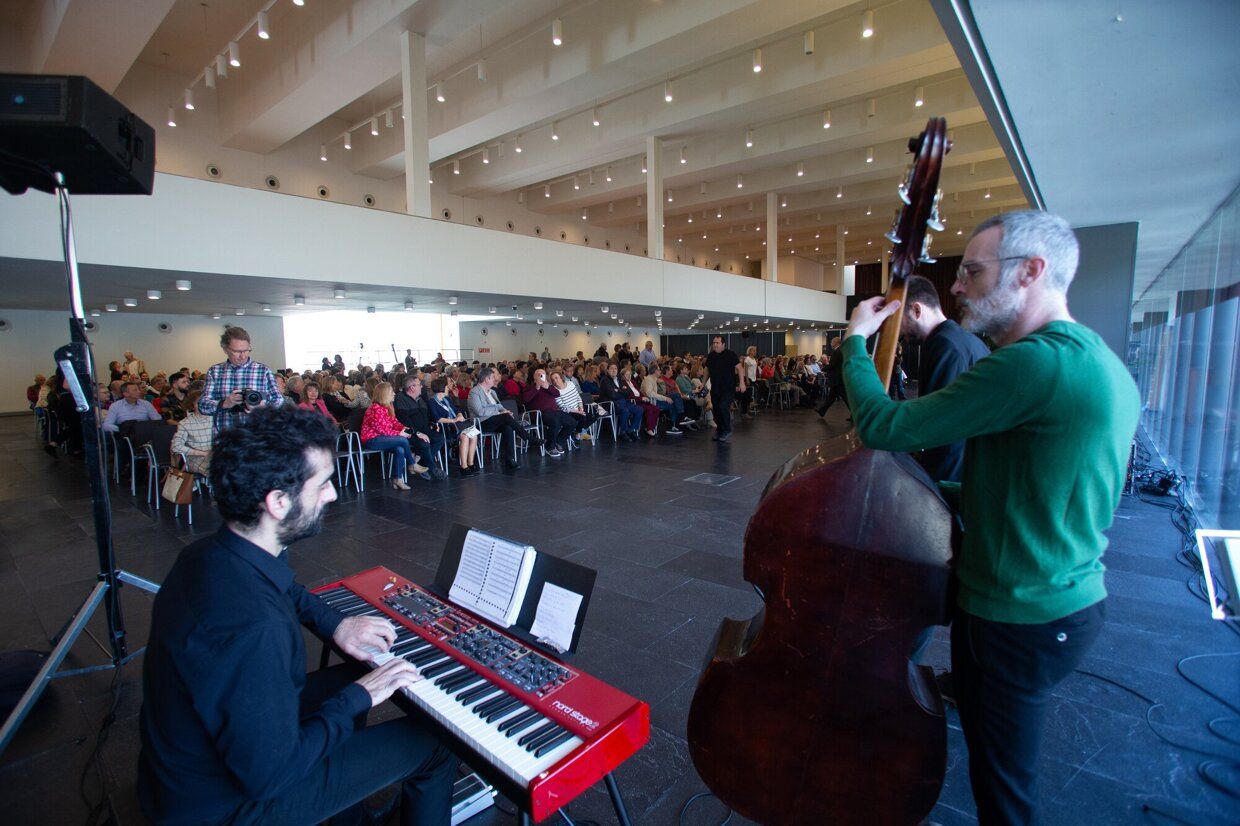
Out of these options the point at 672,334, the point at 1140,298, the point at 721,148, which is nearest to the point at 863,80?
the point at 721,148

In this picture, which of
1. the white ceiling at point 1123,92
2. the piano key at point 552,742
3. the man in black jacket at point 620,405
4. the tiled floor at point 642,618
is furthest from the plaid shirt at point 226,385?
the man in black jacket at point 620,405

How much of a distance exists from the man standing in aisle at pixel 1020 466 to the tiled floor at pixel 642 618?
85cm

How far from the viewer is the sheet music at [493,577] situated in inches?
61.3

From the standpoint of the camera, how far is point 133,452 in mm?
5707

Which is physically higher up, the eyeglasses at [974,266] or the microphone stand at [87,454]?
the eyeglasses at [974,266]

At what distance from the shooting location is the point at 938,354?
1.99 metres

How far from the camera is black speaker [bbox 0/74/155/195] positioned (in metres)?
1.99

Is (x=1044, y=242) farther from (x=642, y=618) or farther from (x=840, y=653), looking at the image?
(x=642, y=618)

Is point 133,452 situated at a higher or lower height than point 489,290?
lower

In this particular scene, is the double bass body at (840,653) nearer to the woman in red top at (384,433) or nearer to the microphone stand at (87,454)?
the microphone stand at (87,454)

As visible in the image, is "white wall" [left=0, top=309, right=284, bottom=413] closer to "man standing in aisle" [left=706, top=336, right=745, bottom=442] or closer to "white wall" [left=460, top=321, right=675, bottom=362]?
"white wall" [left=460, top=321, right=675, bottom=362]

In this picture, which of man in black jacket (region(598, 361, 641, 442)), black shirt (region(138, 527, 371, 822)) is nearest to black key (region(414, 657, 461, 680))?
black shirt (region(138, 527, 371, 822))

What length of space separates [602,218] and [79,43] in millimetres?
14780

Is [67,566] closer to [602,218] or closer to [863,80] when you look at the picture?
A: [863,80]
